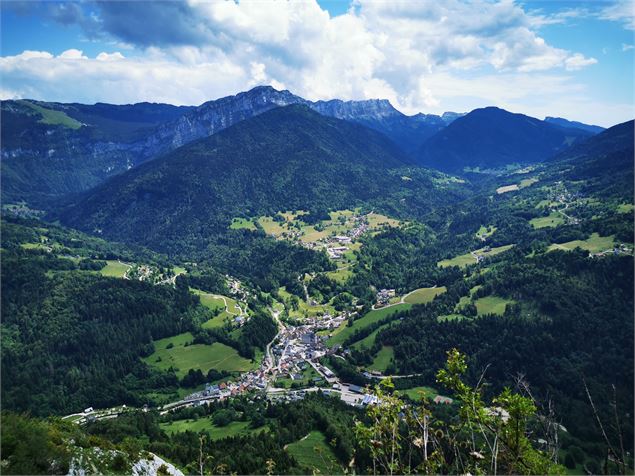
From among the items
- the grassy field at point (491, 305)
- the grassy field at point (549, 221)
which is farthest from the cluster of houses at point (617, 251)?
the grassy field at point (549, 221)

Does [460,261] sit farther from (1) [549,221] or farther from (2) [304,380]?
(2) [304,380]

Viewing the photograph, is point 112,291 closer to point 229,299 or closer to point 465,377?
point 229,299

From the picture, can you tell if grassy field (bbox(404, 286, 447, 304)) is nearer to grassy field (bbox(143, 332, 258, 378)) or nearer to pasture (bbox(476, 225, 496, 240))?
grassy field (bbox(143, 332, 258, 378))

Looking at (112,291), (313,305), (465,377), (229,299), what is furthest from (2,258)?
(465,377)

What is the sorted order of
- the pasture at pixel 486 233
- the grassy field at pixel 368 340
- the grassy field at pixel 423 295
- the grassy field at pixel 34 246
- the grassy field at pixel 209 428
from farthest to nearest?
the pasture at pixel 486 233, the grassy field at pixel 34 246, the grassy field at pixel 423 295, the grassy field at pixel 368 340, the grassy field at pixel 209 428

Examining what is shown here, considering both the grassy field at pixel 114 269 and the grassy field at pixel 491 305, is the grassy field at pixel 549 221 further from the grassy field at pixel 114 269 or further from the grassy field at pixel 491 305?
the grassy field at pixel 114 269
